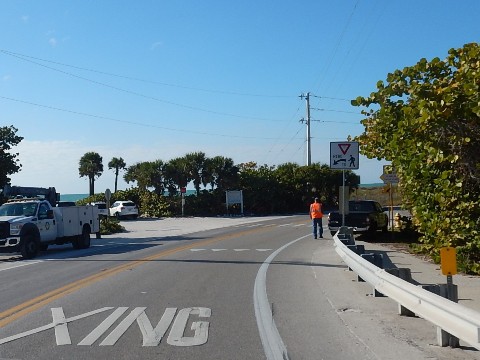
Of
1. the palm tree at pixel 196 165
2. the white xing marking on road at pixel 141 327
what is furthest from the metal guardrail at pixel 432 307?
the palm tree at pixel 196 165

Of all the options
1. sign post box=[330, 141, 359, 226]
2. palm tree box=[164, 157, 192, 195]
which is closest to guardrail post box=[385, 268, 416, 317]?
sign post box=[330, 141, 359, 226]

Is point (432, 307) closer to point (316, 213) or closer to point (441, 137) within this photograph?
point (441, 137)

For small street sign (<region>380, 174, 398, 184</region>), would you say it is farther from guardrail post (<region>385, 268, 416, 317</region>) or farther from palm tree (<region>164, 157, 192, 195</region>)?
palm tree (<region>164, 157, 192, 195</region>)

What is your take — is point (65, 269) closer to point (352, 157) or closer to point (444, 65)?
point (352, 157)

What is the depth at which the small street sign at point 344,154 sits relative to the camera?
57.6 ft

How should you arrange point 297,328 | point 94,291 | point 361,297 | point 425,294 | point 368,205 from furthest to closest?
point 368,205
point 94,291
point 361,297
point 297,328
point 425,294

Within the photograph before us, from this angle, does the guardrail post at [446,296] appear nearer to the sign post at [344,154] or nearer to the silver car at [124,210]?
the sign post at [344,154]

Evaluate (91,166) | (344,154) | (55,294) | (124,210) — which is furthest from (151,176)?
(55,294)

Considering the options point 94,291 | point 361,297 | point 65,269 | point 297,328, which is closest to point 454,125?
point 361,297

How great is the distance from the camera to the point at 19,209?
72.6ft

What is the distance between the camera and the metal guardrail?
5.51m

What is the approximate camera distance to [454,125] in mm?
12344

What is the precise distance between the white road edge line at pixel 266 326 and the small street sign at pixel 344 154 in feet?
18.0

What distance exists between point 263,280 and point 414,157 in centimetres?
487
